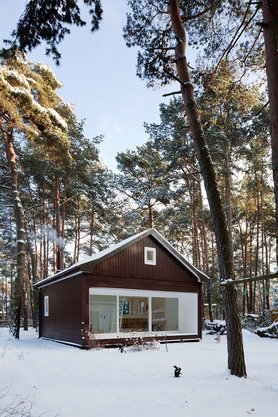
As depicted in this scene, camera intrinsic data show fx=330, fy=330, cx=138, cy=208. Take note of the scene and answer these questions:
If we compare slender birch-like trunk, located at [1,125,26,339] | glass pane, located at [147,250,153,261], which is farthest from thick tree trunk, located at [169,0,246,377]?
slender birch-like trunk, located at [1,125,26,339]

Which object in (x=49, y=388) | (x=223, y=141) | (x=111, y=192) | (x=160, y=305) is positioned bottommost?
(x=160, y=305)

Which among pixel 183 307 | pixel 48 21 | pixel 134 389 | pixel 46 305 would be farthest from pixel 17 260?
pixel 48 21

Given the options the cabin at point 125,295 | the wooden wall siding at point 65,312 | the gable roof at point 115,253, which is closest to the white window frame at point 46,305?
the cabin at point 125,295

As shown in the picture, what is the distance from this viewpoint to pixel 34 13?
228 inches

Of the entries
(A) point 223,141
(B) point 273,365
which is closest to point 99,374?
(B) point 273,365

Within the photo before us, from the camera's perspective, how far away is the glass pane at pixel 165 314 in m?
16.2

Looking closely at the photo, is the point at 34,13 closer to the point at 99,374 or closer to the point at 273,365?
the point at 99,374

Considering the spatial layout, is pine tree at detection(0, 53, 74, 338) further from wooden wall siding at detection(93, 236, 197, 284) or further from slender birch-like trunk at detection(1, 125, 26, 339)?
wooden wall siding at detection(93, 236, 197, 284)

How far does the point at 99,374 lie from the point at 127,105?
924cm

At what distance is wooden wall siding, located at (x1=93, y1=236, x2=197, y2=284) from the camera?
42.5ft

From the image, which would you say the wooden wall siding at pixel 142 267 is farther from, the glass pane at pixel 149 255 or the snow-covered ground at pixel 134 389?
the snow-covered ground at pixel 134 389

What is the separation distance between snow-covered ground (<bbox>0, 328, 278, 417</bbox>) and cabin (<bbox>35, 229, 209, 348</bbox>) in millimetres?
4108

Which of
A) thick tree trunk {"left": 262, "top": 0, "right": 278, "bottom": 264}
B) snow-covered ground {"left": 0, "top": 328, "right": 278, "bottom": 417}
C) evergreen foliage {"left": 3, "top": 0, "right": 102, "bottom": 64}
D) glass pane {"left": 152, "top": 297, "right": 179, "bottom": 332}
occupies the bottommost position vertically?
glass pane {"left": 152, "top": 297, "right": 179, "bottom": 332}

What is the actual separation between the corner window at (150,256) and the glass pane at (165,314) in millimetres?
3539
